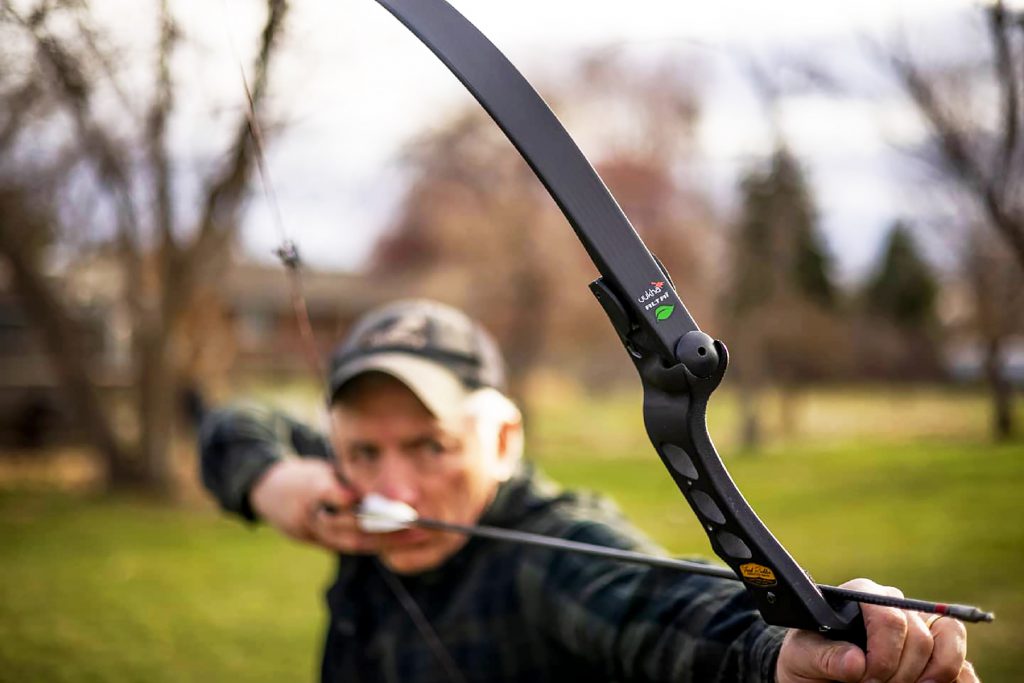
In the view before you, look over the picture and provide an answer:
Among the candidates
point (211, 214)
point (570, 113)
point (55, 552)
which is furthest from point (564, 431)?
point (211, 214)

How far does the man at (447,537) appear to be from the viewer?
1.31 metres

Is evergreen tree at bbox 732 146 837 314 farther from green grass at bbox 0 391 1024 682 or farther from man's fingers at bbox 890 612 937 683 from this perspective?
man's fingers at bbox 890 612 937 683

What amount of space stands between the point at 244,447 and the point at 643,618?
1.17 m

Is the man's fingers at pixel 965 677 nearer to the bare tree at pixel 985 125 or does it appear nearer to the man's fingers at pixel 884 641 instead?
the man's fingers at pixel 884 641

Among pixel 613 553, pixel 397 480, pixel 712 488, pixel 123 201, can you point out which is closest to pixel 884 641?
pixel 712 488

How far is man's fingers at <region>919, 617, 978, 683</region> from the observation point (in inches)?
29.0

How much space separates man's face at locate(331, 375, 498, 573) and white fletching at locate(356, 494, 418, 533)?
0.14 ft

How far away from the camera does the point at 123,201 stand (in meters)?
3.40

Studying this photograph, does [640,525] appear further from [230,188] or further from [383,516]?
[383,516]

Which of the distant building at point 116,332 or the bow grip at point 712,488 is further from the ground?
the distant building at point 116,332

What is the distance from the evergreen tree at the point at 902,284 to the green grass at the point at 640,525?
176 millimetres

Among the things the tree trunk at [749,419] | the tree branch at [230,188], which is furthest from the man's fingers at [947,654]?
the tree trunk at [749,419]

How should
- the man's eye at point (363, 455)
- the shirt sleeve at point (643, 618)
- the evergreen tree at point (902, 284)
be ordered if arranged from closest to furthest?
1. the shirt sleeve at point (643, 618)
2. the man's eye at point (363, 455)
3. the evergreen tree at point (902, 284)

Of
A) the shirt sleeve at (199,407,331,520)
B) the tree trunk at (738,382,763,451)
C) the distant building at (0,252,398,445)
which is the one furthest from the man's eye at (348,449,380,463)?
the distant building at (0,252,398,445)
